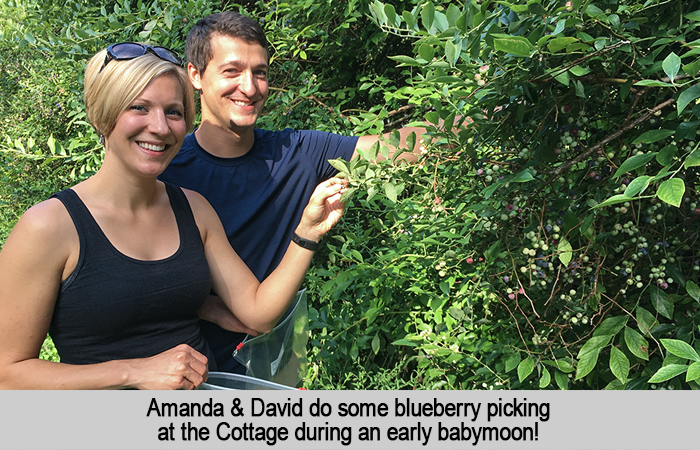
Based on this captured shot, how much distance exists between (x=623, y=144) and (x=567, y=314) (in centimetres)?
49

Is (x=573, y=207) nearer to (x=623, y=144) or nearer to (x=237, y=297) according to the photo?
(x=623, y=144)

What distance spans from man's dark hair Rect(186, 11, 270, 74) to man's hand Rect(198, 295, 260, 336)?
0.94 meters

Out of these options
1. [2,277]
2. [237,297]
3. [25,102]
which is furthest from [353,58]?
[25,102]

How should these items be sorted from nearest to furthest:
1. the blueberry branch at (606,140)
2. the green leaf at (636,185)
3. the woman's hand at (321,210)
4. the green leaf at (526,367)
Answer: the green leaf at (636,185) → the blueberry branch at (606,140) → the green leaf at (526,367) → the woman's hand at (321,210)

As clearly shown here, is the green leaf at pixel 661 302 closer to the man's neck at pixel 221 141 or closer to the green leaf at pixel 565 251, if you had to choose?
the green leaf at pixel 565 251

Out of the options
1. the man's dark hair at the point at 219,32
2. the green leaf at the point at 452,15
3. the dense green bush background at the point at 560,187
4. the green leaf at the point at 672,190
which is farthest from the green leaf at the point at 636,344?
the man's dark hair at the point at 219,32

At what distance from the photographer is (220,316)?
1845mm

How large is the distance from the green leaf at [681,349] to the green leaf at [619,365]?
9.4 inches

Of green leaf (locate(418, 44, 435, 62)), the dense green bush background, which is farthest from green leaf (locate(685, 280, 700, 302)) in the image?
green leaf (locate(418, 44, 435, 62))

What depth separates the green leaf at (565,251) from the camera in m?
1.48

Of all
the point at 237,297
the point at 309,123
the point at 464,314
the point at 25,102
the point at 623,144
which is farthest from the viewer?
the point at 25,102

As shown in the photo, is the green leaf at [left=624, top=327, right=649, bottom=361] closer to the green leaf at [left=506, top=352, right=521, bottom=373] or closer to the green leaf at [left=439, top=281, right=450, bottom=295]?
the green leaf at [left=506, top=352, right=521, bottom=373]

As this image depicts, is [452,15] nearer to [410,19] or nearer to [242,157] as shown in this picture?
[410,19]

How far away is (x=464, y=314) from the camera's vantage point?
7.43 ft
